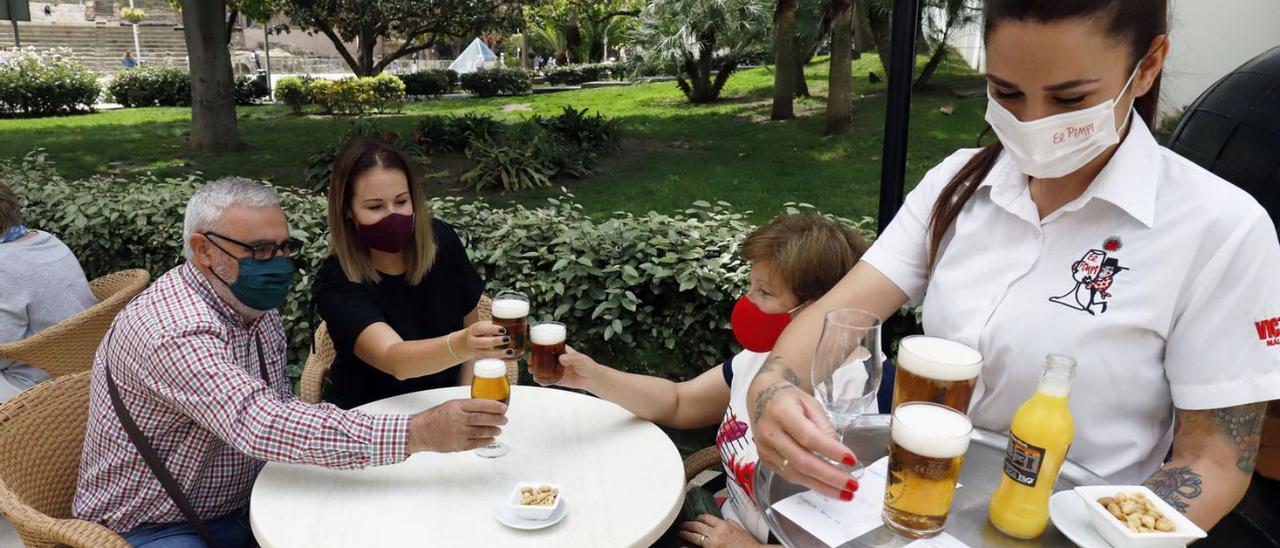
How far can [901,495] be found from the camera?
4.86ft

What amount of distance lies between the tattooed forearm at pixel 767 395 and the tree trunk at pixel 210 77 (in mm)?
11321

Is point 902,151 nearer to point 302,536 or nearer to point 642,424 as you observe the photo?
point 642,424

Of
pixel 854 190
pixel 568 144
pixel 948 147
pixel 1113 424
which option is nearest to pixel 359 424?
pixel 1113 424

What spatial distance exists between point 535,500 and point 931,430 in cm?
107

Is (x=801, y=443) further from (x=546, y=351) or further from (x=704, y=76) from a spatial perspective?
(x=704, y=76)

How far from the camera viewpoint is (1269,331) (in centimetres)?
147

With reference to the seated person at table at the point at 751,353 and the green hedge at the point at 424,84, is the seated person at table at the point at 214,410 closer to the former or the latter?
the seated person at table at the point at 751,353

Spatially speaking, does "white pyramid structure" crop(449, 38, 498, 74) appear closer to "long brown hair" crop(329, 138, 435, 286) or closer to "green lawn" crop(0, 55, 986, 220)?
"green lawn" crop(0, 55, 986, 220)

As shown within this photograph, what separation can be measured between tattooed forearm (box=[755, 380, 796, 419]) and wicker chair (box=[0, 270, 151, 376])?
10.8 feet

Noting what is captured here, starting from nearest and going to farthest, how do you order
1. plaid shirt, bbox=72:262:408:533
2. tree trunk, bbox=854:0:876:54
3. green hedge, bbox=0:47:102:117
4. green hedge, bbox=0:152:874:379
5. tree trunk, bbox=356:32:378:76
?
plaid shirt, bbox=72:262:408:533 < green hedge, bbox=0:152:874:379 < tree trunk, bbox=854:0:876:54 < green hedge, bbox=0:47:102:117 < tree trunk, bbox=356:32:378:76

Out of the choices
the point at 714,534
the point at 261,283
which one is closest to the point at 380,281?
the point at 261,283

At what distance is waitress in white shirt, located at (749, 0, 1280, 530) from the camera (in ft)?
4.89

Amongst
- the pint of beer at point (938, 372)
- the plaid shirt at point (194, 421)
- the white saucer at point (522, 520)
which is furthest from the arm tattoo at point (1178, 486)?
the plaid shirt at point (194, 421)

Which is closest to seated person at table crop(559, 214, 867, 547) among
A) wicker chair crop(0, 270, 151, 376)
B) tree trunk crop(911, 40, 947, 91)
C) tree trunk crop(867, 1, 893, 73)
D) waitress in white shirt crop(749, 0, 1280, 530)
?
waitress in white shirt crop(749, 0, 1280, 530)
